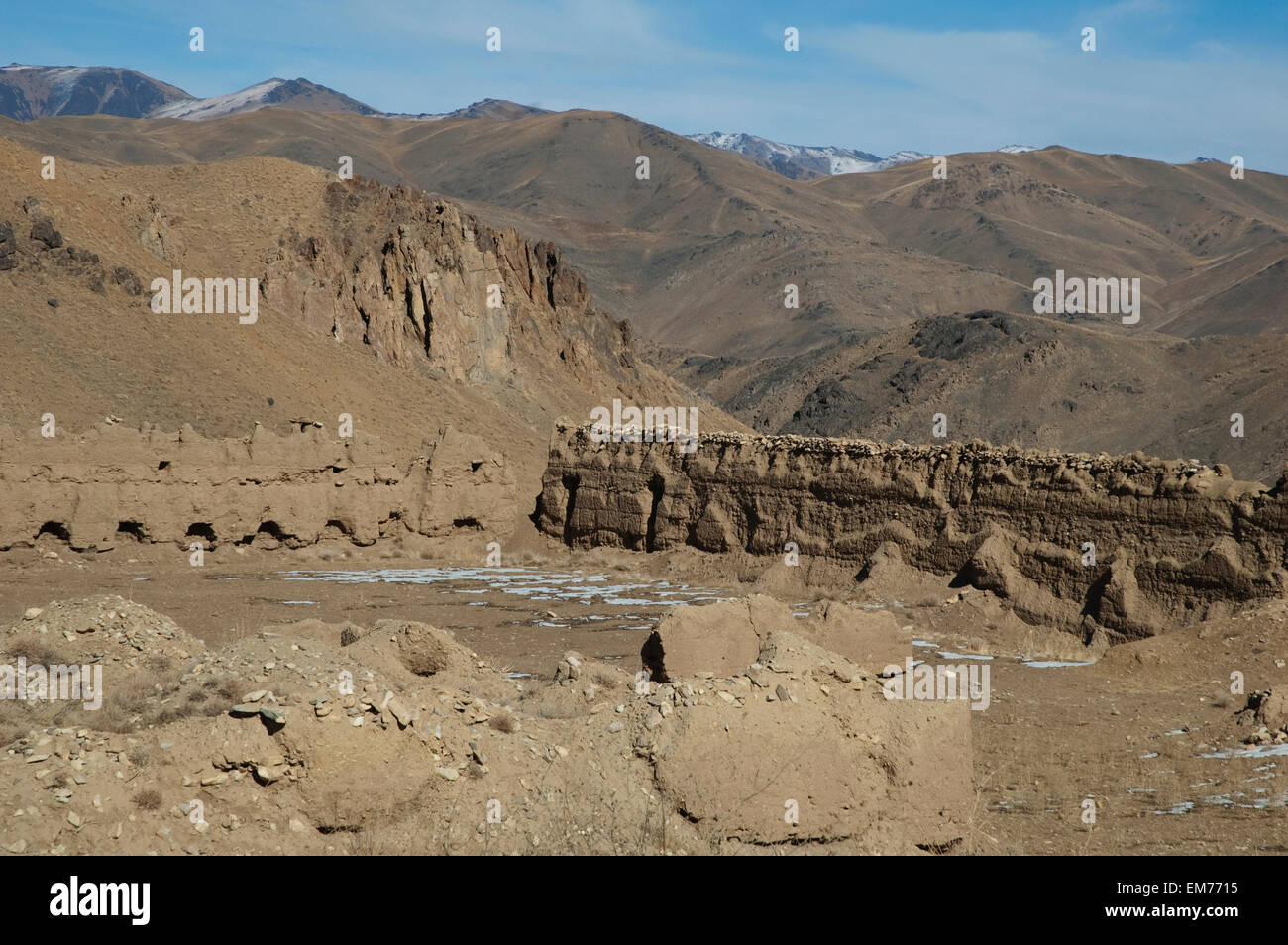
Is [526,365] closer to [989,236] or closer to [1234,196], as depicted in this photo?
[989,236]

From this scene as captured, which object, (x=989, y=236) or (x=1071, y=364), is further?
(x=989, y=236)

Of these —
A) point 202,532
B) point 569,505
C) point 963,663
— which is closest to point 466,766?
point 963,663

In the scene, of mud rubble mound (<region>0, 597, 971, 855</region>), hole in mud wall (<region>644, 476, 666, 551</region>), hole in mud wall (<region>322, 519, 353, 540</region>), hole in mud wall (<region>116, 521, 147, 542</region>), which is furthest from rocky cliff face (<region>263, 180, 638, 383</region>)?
mud rubble mound (<region>0, 597, 971, 855</region>)

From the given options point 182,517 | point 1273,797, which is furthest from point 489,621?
point 1273,797

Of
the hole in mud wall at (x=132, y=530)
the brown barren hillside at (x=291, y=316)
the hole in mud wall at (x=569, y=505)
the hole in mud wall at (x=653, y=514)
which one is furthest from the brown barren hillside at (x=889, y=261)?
the hole in mud wall at (x=132, y=530)

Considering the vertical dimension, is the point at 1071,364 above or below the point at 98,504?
above

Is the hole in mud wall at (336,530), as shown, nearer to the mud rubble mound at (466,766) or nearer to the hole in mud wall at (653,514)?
the hole in mud wall at (653,514)

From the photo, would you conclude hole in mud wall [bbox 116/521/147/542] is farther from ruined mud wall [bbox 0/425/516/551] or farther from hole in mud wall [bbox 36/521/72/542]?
hole in mud wall [bbox 36/521/72/542]

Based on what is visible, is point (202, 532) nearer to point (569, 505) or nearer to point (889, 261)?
point (569, 505)
